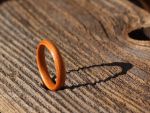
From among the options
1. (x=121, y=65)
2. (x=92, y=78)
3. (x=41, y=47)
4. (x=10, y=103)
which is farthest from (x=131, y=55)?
(x=10, y=103)

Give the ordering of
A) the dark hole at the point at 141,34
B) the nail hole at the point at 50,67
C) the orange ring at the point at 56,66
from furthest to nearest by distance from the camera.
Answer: the dark hole at the point at 141,34, the nail hole at the point at 50,67, the orange ring at the point at 56,66

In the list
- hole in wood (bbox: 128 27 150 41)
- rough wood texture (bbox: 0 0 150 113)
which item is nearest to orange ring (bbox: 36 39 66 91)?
rough wood texture (bbox: 0 0 150 113)

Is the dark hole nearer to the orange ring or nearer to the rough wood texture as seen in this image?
the rough wood texture

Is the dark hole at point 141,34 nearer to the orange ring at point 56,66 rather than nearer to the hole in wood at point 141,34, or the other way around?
the hole in wood at point 141,34

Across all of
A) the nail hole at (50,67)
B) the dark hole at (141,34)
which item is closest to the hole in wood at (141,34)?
the dark hole at (141,34)

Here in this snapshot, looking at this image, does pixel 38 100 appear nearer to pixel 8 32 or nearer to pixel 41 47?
pixel 41 47

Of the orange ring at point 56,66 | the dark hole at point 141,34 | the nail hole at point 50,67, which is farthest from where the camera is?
the dark hole at point 141,34

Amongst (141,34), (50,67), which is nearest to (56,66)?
(50,67)
